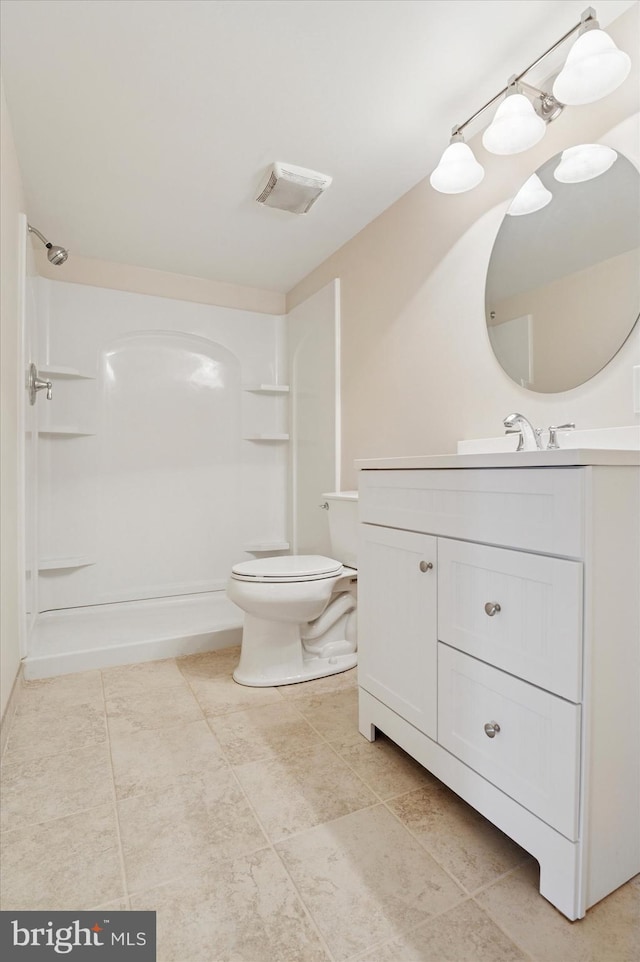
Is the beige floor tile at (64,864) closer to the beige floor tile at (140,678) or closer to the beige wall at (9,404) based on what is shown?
the beige wall at (9,404)

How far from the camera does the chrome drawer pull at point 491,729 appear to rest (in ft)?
3.40

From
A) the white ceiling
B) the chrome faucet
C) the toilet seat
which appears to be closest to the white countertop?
the chrome faucet

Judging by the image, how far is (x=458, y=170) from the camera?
5.19 ft

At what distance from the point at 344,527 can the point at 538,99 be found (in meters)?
1.66

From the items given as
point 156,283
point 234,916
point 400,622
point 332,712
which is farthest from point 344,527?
point 156,283

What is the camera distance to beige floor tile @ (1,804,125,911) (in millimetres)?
970

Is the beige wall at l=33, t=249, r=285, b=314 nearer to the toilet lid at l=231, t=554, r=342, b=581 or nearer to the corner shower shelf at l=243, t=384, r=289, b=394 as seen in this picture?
the corner shower shelf at l=243, t=384, r=289, b=394

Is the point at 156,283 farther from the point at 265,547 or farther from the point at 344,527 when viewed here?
the point at 344,527

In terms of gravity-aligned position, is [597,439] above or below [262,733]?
above

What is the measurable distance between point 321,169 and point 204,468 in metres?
1.81

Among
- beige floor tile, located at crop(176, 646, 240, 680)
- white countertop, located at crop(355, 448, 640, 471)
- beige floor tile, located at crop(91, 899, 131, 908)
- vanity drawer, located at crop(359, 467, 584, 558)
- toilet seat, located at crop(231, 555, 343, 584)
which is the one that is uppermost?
white countertop, located at crop(355, 448, 640, 471)

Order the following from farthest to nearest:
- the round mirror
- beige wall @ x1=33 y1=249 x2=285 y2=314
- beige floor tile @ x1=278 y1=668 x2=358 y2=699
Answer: beige wall @ x1=33 y1=249 x2=285 y2=314 < beige floor tile @ x1=278 y1=668 x2=358 y2=699 < the round mirror

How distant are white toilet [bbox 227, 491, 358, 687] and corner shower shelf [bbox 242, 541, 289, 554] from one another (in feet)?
3.39

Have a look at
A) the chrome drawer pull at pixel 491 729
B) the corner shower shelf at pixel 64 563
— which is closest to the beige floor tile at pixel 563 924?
the chrome drawer pull at pixel 491 729
